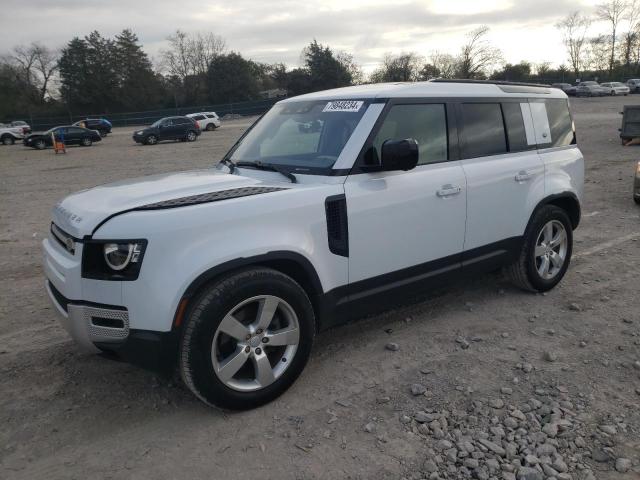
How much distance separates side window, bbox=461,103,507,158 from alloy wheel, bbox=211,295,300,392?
2.07 meters

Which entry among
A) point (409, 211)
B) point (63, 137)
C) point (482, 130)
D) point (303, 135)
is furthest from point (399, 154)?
point (63, 137)

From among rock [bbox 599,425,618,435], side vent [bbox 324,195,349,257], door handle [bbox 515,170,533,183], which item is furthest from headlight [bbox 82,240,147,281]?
door handle [bbox 515,170,533,183]

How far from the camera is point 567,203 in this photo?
521cm

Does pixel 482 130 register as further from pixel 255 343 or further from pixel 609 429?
pixel 255 343

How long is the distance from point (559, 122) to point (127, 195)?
412 cm

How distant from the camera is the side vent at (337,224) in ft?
11.2

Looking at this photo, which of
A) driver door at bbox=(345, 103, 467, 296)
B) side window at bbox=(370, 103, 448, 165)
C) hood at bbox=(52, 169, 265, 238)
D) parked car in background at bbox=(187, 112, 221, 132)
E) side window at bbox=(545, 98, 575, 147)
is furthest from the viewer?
parked car in background at bbox=(187, 112, 221, 132)

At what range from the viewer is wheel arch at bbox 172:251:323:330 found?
284cm

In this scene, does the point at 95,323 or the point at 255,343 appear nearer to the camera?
the point at 95,323

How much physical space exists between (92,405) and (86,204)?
1.28 m

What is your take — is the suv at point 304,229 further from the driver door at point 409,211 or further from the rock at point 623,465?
the rock at point 623,465

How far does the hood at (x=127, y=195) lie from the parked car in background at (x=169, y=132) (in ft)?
100.0

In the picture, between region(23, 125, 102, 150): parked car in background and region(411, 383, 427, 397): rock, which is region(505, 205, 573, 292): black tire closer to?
region(411, 383, 427, 397): rock

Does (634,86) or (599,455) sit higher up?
(634,86)
